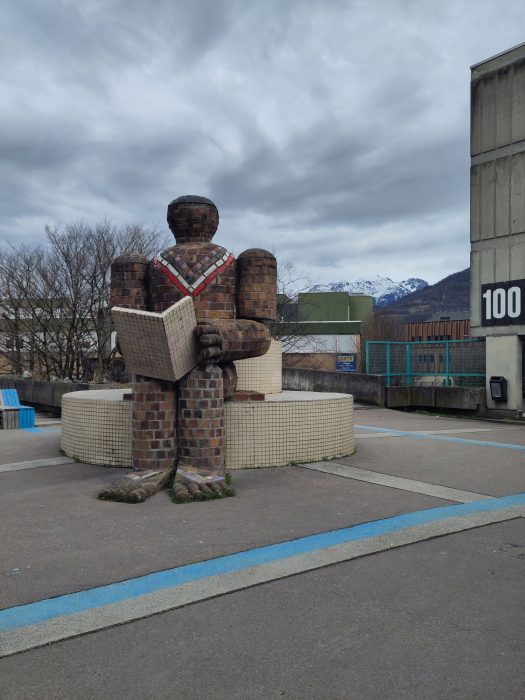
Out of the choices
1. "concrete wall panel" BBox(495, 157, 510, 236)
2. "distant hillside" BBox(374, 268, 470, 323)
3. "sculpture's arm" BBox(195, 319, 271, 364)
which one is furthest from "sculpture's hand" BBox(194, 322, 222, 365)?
"distant hillside" BBox(374, 268, 470, 323)

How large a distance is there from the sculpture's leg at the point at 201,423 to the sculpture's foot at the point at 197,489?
165 mm

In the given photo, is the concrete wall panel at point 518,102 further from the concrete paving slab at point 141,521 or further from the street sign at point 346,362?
the street sign at point 346,362

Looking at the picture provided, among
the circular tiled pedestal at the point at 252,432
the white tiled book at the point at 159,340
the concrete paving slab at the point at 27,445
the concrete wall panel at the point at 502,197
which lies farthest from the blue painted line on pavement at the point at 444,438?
the concrete wall panel at the point at 502,197

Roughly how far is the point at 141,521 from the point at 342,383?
44.8 ft

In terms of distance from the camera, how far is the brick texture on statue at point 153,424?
240 inches

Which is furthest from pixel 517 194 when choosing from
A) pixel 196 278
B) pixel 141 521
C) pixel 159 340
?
pixel 141 521

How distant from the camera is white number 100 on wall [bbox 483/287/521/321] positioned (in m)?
13.6

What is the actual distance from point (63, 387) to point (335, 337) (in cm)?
2621

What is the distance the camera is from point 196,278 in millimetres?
6305

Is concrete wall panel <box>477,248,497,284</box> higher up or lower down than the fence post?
higher up

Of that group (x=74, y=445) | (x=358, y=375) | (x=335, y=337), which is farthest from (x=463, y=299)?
(x=74, y=445)

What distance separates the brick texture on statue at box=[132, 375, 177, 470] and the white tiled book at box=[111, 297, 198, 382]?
0.58 feet

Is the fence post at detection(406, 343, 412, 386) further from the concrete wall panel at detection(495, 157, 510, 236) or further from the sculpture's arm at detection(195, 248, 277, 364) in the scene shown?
the sculpture's arm at detection(195, 248, 277, 364)

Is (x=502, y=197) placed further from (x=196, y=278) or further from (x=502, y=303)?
(x=196, y=278)
